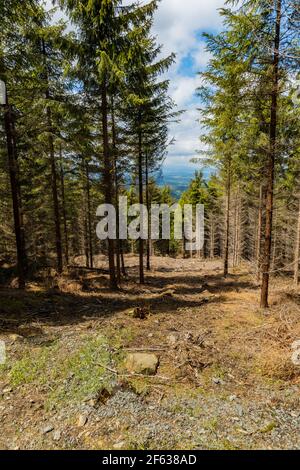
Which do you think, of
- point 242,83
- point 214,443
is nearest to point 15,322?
point 214,443

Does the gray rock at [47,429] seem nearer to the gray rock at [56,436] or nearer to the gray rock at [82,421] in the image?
the gray rock at [56,436]

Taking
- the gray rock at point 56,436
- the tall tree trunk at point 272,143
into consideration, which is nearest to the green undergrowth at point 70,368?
the gray rock at point 56,436

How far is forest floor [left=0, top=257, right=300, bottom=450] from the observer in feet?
14.2

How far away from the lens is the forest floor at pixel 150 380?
4316 millimetres

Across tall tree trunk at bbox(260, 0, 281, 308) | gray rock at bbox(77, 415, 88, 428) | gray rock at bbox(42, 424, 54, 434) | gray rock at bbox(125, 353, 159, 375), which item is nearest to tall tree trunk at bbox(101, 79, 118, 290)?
tall tree trunk at bbox(260, 0, 281, 308)

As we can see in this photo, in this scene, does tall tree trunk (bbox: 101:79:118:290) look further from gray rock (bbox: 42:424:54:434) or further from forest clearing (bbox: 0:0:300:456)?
gray rock (bbox: 42:424:54:434)

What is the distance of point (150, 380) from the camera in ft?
18.5

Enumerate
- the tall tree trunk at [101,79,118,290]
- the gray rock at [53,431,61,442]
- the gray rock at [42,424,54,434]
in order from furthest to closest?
the tall tree trunk at [101,79,118,290]
the gray rock at [42,424,54,434]
the gray rock at [53,431,61,442]

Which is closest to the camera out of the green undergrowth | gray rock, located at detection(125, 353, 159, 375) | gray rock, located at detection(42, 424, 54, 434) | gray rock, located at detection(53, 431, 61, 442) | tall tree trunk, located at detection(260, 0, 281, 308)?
gray rock, located at detection(53, 431, 61, 442)

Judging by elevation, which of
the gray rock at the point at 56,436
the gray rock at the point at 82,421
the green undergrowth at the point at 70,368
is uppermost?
the green undergrowth at the point at 70,368

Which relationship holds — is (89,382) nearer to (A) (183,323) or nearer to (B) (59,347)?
(B) (59,347)

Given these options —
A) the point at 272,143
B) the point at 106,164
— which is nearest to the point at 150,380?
the point at 272,143

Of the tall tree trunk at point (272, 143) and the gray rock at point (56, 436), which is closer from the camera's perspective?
the gray rock at point (56, 436)

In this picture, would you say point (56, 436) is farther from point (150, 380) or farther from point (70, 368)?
point (150, 380)
